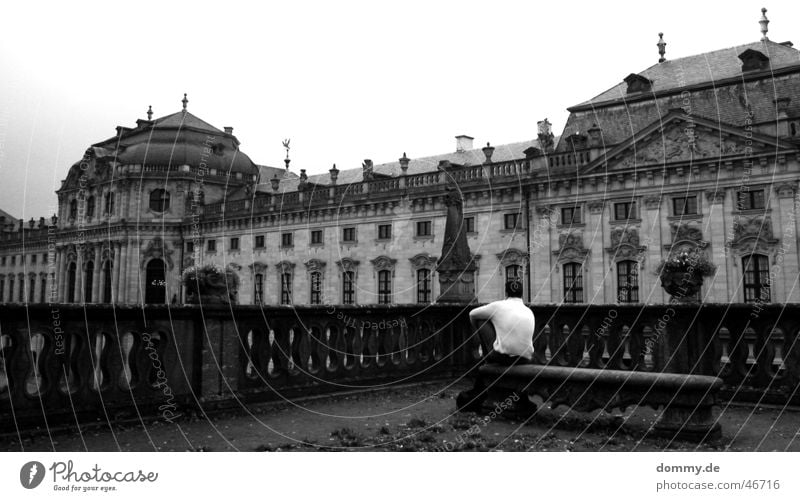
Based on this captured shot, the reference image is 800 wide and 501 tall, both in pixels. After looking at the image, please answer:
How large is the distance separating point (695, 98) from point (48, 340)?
31.0 meters

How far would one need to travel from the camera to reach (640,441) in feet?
22.5

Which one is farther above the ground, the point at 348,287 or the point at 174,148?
the point at 174,148

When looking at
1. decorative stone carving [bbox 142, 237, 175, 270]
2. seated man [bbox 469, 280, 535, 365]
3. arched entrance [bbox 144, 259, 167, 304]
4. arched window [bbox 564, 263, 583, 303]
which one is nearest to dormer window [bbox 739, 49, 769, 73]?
arched window [bbox 564, 263, 583, 303]

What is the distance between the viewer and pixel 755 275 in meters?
28.5

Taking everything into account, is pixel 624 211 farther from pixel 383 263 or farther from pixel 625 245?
pixel 383 263

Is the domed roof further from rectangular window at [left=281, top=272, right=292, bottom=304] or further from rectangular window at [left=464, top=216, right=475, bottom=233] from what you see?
rectangular window at [left=464, top=216, right=475, bottom=233]

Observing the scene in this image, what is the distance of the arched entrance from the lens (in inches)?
2170

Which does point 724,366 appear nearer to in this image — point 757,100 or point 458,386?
point 458,386

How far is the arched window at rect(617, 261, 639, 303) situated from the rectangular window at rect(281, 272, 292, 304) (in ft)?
76.1

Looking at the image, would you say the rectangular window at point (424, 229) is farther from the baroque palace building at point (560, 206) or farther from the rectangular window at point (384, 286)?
the rectangular window at point (384, 286)

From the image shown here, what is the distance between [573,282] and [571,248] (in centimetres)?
172

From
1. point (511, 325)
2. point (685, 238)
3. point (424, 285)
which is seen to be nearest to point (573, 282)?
point (685, 238)

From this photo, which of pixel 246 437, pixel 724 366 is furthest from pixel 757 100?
pixel 246 437

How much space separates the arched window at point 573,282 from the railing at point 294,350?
21.7 meters
